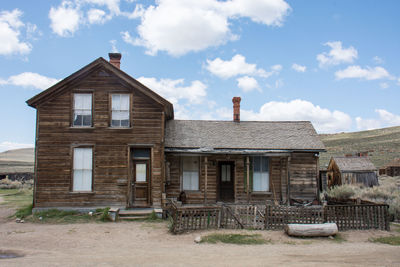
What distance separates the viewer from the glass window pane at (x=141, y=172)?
46.6 feet

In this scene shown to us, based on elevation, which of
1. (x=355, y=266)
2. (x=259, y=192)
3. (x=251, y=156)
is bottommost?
(x=355, y=266)

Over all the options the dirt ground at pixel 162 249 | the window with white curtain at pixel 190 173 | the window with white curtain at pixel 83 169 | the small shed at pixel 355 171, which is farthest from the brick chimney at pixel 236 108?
the small shed at pixel 355 171

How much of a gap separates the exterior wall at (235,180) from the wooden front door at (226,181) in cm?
48

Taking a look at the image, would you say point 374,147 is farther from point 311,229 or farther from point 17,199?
point 17,199

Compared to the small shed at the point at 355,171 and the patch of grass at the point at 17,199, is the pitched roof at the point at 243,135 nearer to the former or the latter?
the patch of grass at the point at 17,199

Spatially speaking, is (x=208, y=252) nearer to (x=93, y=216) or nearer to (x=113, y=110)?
(x=93, y=216)

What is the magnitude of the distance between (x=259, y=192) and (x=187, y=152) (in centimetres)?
390

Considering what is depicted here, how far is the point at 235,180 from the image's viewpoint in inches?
624

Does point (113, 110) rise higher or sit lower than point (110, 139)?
higher

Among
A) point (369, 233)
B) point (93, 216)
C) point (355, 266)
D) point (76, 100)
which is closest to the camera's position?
point (355, 266)

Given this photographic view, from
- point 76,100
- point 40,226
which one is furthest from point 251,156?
point 40,226

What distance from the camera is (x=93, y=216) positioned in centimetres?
1306

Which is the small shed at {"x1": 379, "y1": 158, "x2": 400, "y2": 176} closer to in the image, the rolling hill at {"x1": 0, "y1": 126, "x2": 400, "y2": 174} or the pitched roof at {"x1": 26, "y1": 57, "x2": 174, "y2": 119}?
the rolling hill at {"x1": 0, "y1": 126, "x2": 400, "y2": 174}

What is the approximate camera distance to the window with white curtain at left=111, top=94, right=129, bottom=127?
14.1 meters
